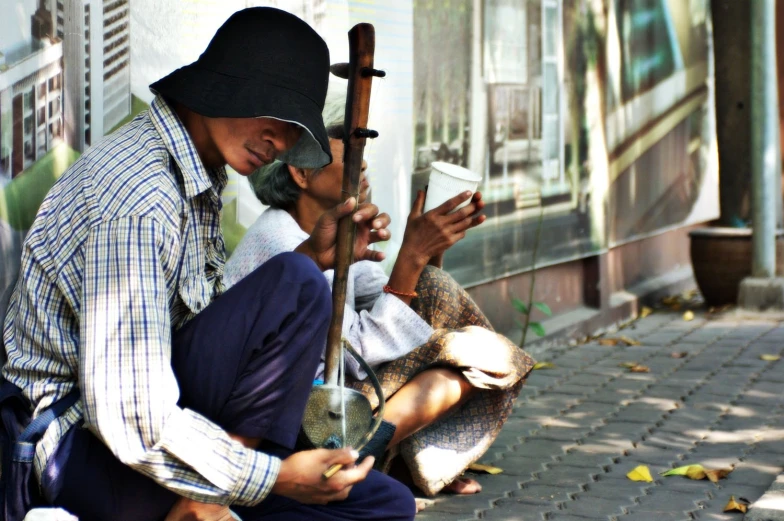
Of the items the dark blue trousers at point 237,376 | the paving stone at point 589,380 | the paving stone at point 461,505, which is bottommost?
the paving stone at point 589,380

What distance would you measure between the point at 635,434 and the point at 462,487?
1091 mm

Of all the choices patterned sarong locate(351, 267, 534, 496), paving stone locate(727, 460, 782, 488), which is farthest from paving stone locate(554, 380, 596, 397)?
patterned sarong locate(351, 267, 534, 496)

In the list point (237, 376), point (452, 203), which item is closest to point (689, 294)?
point (452, 203)

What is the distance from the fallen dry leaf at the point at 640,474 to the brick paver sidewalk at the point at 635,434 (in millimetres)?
34

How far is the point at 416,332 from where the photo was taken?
3205 mm

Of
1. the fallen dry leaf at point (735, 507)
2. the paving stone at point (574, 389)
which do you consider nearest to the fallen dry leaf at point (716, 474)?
the fallen dry leaf at point (735, 507)

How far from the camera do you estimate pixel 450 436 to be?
11.3ft

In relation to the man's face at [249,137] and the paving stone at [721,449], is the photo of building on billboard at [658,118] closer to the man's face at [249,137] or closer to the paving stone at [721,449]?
the paving stone at [721,449]

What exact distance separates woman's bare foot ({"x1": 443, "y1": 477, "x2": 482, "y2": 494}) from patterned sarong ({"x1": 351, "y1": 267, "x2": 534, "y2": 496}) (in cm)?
12

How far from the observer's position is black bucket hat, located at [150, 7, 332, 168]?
2.21m

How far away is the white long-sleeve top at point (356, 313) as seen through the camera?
3.09 m

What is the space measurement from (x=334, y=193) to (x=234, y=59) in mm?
971

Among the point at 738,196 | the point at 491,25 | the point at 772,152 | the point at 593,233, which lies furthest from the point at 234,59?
the point at 738,196

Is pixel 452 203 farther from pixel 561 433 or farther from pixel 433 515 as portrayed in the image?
pixel 561 433
